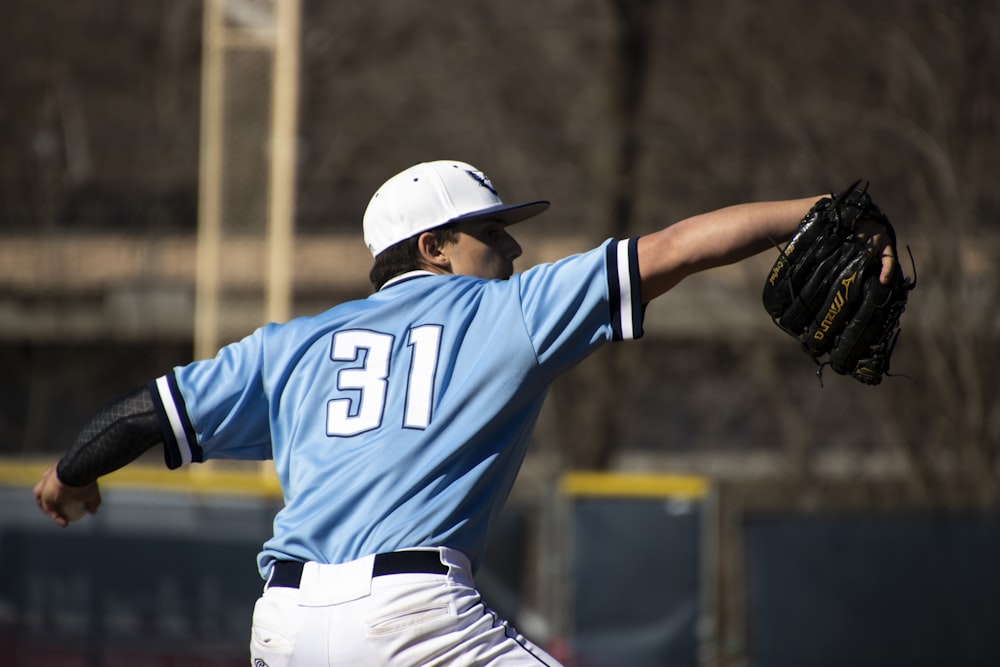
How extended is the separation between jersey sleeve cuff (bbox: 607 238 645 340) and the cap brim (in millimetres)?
299

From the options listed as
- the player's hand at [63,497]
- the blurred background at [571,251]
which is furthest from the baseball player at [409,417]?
the blurred background at [571,251]

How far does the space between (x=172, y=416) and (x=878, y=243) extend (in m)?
1.76

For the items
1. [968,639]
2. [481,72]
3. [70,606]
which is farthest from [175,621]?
[481,72]

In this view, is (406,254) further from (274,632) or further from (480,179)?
(274,632)

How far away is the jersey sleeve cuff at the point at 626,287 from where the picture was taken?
2.90 meters

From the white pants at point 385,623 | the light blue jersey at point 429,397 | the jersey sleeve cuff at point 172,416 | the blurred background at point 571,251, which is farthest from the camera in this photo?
the blurred background at point 571,251

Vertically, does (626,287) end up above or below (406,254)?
below

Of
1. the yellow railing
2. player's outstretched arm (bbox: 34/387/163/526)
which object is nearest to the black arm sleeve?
player's outstretched arm (bbox: 34/387/163/526)

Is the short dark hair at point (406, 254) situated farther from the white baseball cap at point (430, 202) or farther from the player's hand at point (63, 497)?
the player's hand at point (63, 497)

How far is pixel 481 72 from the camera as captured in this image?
1559 cm

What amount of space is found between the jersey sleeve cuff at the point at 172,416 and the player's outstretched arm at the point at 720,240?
3.89 feet

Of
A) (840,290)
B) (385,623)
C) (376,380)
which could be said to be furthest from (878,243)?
(385,623)

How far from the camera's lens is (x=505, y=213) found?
3.22 m

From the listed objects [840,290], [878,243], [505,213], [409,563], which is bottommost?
[409,563]
